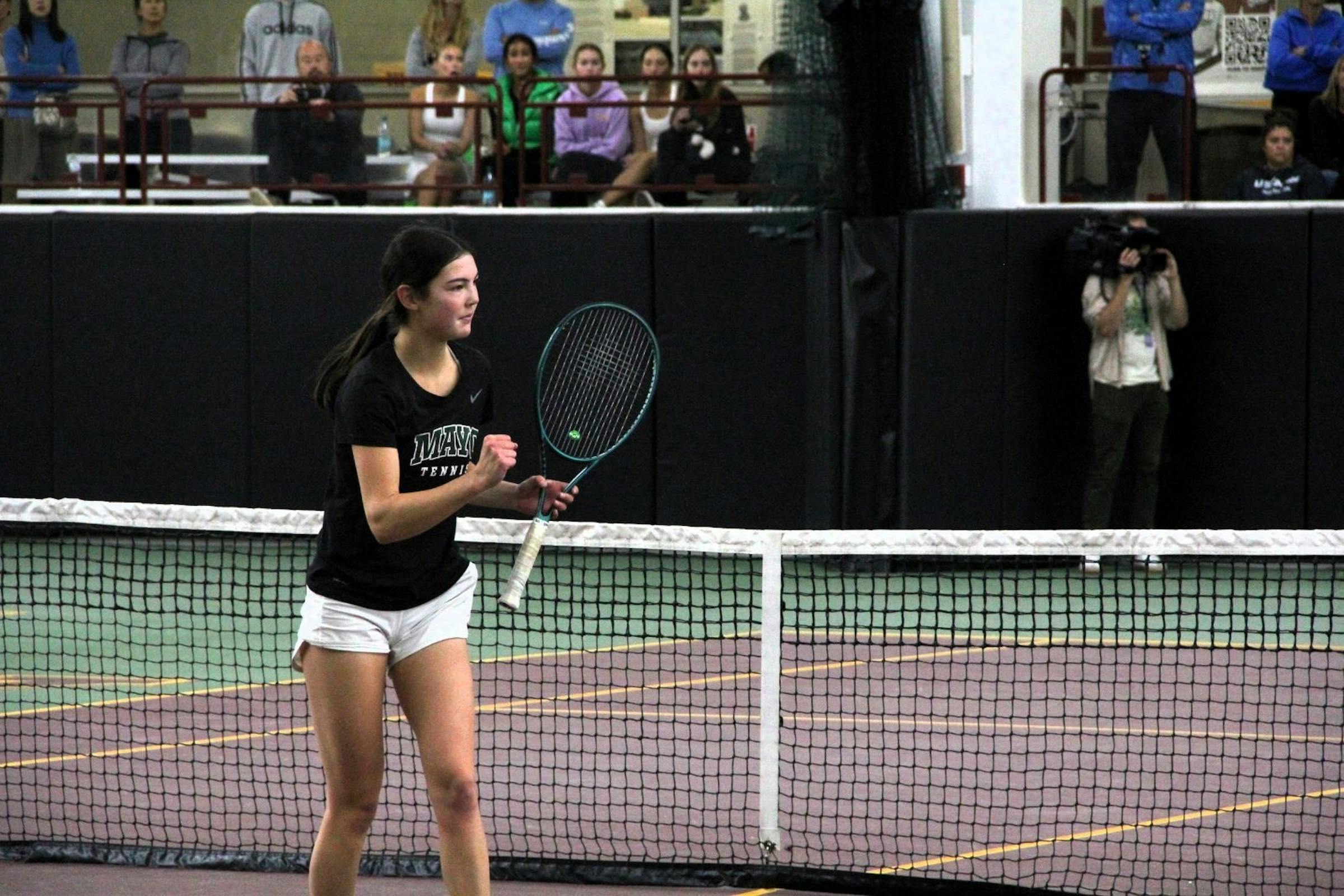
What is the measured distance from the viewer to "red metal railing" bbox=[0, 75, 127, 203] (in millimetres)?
12766

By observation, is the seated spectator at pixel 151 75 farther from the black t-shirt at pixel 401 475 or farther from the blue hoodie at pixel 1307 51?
the black t-shirt at pixel 401 475

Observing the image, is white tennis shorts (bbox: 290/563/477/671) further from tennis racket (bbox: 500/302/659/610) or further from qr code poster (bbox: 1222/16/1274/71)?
qr code poster (bbox: 1222/16/1274/71)

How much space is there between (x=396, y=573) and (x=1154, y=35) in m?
9.37

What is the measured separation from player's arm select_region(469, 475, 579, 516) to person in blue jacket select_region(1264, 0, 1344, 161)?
9.41 m

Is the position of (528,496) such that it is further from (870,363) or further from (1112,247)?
(1112,247)

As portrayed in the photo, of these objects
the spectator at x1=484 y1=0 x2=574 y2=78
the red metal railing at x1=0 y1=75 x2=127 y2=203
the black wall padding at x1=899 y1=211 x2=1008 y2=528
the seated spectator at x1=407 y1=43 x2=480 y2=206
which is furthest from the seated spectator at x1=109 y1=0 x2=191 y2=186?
the black wall padding at x1=899 y1=211 x2=1008 y2=528

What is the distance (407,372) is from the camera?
4195 mm

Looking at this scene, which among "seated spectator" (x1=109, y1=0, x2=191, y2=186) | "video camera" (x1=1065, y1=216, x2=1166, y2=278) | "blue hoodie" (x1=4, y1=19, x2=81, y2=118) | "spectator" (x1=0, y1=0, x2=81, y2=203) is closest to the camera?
"video camera" (x1=1065, y1=216, x2=1166, y2=278)

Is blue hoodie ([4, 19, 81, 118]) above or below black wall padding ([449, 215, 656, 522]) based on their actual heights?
above

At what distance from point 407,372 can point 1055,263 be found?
8140 mm

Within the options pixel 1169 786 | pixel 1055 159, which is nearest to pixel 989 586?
pixel 1055 159

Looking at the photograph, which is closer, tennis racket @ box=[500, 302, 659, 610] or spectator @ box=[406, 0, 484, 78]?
tennis racket @ box=[500, 302, 659, 610]

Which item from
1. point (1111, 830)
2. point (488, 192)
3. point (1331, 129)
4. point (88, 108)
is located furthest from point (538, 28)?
point (1111, 830)

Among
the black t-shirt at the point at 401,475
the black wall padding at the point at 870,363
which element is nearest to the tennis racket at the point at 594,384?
the black t-shirt at the point at 401,475
